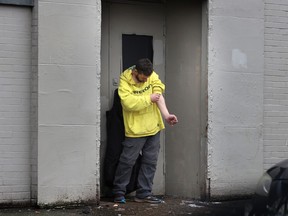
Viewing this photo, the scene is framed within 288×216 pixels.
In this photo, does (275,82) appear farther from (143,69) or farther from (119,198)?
(119,198)

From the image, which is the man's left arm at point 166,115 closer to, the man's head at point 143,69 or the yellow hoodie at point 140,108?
the yellow hoodie at point 140,108

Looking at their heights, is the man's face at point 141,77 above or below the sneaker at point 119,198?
above

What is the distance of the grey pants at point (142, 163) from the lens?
6.50 meters

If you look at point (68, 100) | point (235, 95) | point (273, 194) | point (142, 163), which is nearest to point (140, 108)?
point (142, 163)

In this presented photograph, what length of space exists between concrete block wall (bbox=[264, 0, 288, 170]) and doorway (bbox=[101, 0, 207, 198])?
1023 mm

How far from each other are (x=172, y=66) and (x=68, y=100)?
1844 millimetres

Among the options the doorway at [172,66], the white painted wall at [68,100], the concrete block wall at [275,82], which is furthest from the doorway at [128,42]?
the concrete block wall at [275,82]

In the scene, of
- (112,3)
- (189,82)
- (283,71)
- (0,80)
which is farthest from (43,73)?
(283,71)

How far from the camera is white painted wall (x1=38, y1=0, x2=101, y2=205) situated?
6102mm

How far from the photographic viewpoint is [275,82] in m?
7.24

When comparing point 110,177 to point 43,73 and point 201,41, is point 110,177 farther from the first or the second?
point 201,41

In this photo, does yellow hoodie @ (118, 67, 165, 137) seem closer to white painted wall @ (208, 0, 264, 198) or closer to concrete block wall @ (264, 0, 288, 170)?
white painted wall @ (208, 0, 264, 198)

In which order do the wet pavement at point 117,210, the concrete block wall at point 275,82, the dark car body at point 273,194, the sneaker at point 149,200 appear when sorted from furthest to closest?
the concrete block wall at point 275,82 → the sneaker at point 149,200 → the wet pavement at point 117,210 → the dark car body at point 273,194

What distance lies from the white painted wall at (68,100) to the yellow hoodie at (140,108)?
39 cm
